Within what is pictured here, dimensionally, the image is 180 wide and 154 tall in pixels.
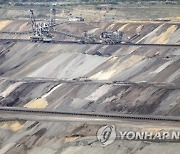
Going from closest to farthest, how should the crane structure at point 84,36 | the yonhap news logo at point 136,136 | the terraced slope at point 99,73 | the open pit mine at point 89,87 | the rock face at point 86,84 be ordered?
the yonhap news logo at point 136,136
the open pit mine at point 89,87
the rock face at point 86,84
the terraced slope at point 99,73
the crane structure at point 84,36

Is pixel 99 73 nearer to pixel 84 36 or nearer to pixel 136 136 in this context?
pixel 84 36

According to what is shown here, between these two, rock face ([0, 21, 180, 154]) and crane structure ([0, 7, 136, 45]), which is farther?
crane structure ([0, 7, 136, 45])

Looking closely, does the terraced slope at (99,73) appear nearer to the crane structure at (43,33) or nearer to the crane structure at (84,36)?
the crane structure at (84,36)

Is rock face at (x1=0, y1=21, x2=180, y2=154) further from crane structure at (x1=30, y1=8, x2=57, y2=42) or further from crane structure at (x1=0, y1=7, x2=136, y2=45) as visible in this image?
crane structure at (x1=30, y1=8, x2=57, y2=42)

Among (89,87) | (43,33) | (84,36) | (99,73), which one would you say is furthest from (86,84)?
(43,33)

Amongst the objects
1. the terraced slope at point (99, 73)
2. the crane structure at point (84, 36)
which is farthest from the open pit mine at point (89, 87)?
the terraced slope at point (99, 73)

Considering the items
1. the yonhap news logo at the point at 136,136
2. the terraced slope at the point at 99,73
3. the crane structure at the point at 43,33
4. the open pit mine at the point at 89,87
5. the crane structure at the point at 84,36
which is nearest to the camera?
the yonhap news logo at the point at 136,136

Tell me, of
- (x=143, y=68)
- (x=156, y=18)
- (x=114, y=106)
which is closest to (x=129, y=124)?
(x=114, y=106)

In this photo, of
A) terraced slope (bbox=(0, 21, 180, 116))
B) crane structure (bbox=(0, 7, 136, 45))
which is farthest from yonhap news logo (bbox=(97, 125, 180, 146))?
crane structure (bbox=(0, 7, 136, 45))
